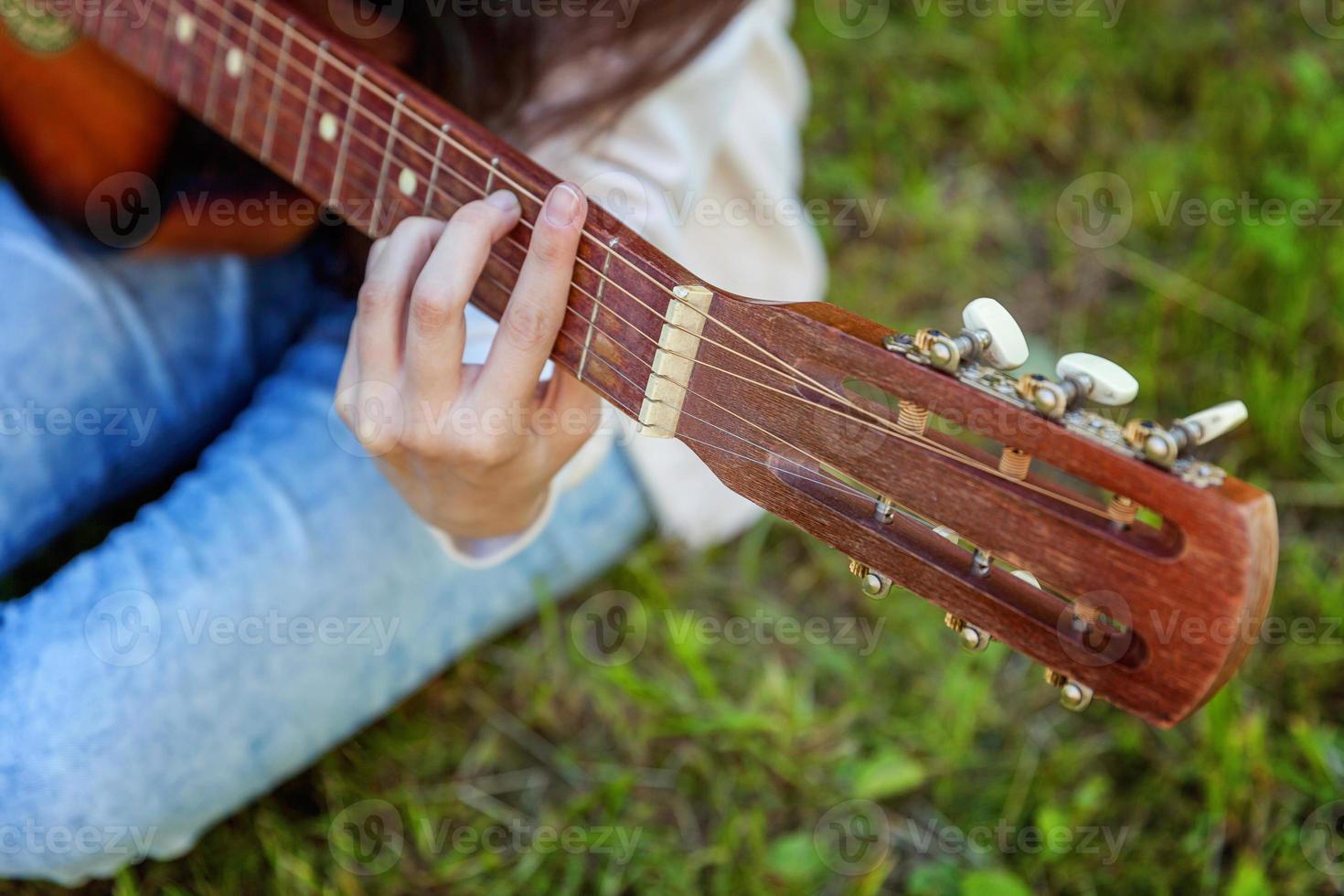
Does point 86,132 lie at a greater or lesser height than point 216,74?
lesser

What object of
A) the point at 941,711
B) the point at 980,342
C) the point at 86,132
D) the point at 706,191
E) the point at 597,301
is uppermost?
the point at 980,342

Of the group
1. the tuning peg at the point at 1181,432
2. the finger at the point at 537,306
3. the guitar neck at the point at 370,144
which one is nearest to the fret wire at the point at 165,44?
the guitar neck at the point at 370,144

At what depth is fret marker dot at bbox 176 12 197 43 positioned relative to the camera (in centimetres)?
109

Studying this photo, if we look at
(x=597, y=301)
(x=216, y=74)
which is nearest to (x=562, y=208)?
Answer: (x=597, y=301)

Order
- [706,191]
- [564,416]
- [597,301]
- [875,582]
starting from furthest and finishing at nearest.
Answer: [706,191], [564,416], [597,301], [875,582]

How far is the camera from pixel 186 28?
1104mm

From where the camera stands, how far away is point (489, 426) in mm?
818

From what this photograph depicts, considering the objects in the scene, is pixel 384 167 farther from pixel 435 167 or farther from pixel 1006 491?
pixel 1006 491

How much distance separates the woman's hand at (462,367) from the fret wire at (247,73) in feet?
1.06

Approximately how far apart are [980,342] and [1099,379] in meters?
0.07

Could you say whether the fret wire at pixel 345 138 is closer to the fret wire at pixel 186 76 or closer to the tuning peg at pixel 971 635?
the fret wire at pixel 186 76

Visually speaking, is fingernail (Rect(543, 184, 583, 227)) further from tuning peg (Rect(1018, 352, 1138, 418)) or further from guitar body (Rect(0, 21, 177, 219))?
guitar body (Rect(0, 21, 177, 219))

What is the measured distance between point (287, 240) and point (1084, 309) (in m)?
1.17

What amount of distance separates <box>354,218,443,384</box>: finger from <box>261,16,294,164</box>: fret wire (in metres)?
0.27
